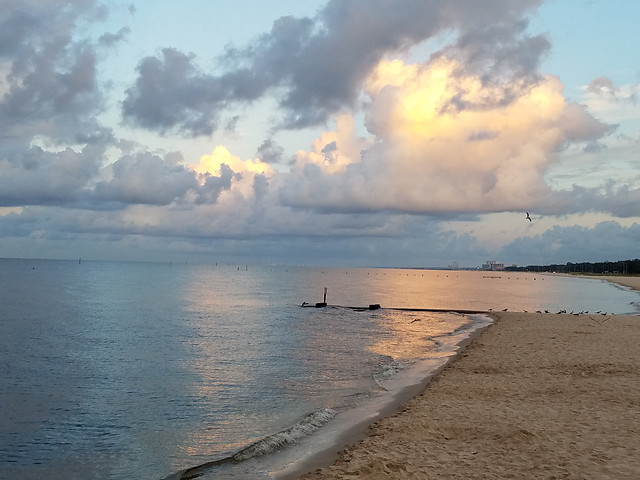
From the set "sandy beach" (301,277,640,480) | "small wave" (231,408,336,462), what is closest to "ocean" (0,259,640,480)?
"small wave" (231,408,336,462)

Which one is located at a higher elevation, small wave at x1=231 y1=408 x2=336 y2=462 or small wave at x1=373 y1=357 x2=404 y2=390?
small wave at x1=231 y1=408 x2=336 y2=462

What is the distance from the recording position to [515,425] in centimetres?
1513

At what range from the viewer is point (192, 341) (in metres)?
41.9

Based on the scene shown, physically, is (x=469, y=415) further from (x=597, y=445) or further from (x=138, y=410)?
(x=138, y=410)

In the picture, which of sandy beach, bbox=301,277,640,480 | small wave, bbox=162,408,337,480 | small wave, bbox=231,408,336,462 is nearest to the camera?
sandy beach, bbox=301,277,640,480

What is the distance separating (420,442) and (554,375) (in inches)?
457

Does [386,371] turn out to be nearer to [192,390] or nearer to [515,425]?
[192,390]

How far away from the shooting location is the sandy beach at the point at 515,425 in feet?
39.0

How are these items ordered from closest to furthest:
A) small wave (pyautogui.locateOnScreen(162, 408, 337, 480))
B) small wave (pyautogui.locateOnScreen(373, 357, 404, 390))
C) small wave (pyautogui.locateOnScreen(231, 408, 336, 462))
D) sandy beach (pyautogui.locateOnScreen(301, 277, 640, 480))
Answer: sandy beach (pyautogui.locateOnScreen(301, 277, 640, 480)), small wave (pyautogui.locateOnScreen(162, 408, 337, 480)), small wave (pyautogui.locateOnScreen(231, 408, 336, 462)), small wave (pyautogui.locateOnScreen(373, 357, 404, 390))

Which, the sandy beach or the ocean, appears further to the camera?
the ocean

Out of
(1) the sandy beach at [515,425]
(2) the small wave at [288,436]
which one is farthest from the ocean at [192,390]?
(1) the sandy beach at [515,425]

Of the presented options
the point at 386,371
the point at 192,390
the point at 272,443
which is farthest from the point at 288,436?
the point at 386,371

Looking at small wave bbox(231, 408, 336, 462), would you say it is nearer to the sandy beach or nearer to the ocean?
the ocean

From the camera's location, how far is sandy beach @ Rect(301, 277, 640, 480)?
468 inches
